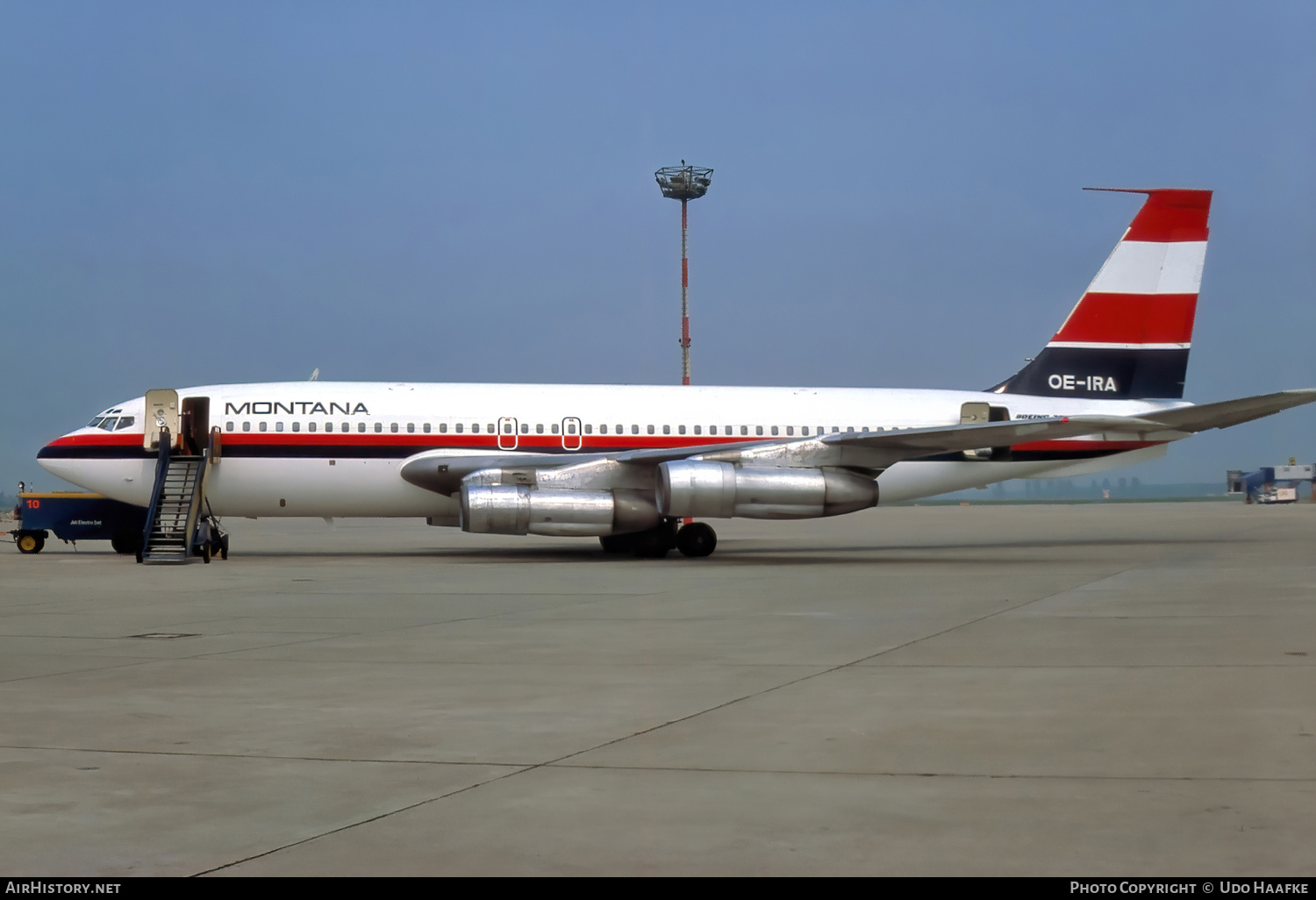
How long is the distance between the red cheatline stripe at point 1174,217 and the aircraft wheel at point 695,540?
11539mm

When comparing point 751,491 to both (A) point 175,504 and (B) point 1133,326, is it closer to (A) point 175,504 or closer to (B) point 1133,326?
(A) point 175,504

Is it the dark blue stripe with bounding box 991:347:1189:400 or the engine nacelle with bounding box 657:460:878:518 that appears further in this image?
the dark blue stripe with bounding box 991:347:1189:400

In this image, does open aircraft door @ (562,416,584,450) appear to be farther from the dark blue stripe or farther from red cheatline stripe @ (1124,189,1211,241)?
red cheatline stripe @ (1124,189,1211,241)

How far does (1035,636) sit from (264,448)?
16455mm

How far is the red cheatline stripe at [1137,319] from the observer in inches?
1085

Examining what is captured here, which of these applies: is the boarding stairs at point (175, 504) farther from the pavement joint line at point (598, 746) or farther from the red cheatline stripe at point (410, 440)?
the pavement joint line at point (598, 746)

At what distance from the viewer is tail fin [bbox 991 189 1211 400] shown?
27359 millimetres

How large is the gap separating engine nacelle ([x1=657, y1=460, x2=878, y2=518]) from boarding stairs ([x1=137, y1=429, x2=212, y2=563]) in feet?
27.1

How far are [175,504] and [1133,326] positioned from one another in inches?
783

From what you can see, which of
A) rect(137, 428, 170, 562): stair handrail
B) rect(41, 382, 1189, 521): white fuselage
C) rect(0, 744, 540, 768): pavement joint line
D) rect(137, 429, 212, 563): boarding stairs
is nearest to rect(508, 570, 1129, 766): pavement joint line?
rect(0, 744, 540, 768): pavement joint line

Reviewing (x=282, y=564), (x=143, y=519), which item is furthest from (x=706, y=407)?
(x=143, y=519)

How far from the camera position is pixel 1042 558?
2230cm

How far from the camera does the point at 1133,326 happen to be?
27.5 metres

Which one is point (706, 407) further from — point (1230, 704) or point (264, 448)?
point (1230, 704)
